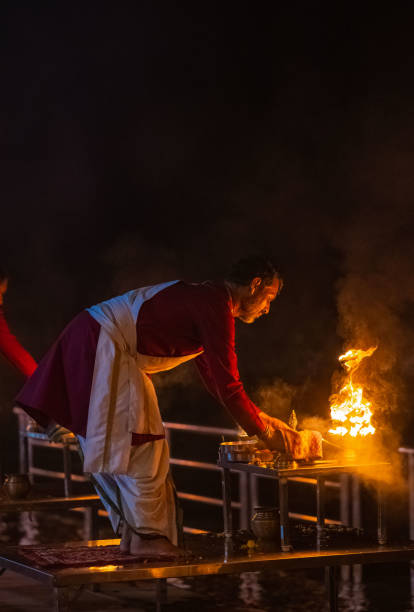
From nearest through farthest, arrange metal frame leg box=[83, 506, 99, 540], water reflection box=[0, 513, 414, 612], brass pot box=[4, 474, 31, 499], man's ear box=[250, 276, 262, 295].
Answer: man's ear box=[250, 276, 262, 295] < water reflection box=[0, 513, 414, 612] < brass pot box=[4, 474, 31, 499] < metal frame leg box=[83, 506, 99, 540]

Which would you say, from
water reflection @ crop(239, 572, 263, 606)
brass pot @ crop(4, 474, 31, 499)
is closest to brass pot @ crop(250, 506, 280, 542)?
water reflection @ crop(239, 572, 263, 606)

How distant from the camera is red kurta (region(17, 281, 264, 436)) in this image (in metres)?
4.01

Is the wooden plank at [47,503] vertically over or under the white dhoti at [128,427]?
under

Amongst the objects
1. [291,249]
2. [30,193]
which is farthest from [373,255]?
[291,249]

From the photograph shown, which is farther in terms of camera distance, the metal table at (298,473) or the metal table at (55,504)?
the metal table at (55,504)

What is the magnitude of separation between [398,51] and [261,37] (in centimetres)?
460

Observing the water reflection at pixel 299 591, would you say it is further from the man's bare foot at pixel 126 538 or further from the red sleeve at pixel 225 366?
the red sleeve at pixel 225 366

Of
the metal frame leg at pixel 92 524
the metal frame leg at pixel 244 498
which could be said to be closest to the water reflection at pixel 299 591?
the metal frame leg at pixel 244 498

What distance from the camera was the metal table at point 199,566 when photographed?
3.80m

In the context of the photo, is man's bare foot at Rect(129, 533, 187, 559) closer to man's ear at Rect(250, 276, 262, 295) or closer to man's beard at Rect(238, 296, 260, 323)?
man's beard at Rect(238, 296, 260, 323)

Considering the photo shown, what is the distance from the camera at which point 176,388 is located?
1953 inches

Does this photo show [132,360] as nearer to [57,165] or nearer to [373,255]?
[373,255]

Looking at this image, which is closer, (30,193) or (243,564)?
(243,564)

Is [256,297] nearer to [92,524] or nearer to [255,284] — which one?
[255,284]
